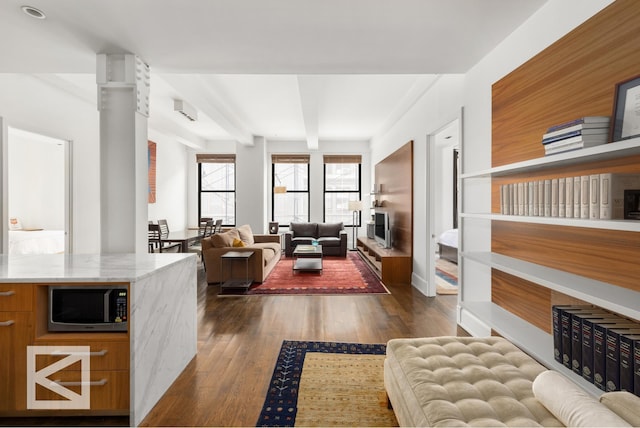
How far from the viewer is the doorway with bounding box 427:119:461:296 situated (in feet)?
15.1

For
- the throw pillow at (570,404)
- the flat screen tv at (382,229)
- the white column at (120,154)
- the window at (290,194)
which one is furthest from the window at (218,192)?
the throw pillow at (570,404)

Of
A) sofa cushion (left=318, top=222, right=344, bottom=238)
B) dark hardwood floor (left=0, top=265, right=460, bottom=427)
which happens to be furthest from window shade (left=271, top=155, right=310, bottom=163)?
dark hardwood floor (left=0, top=265, right=460, bottom=427)

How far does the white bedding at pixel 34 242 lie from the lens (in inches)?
213

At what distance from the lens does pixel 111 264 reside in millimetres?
2285

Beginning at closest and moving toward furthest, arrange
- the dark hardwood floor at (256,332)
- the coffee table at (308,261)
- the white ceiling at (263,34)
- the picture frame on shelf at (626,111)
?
the picture frame on shelf at (626,111) < the dark hardwood floor at (256,332) < the white ceiling at (263,34) < the coffee table at (308,261)

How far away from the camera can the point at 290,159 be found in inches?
367

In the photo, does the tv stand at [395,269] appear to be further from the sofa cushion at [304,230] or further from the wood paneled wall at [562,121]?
the sofa cushion at [304,230]

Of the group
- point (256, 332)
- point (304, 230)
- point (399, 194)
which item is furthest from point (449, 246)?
point (256, 332)

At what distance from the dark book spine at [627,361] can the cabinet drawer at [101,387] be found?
8.33ft

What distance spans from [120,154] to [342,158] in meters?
7.00

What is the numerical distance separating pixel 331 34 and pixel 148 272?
2.21 m

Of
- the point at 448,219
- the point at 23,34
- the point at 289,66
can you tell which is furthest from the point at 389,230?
the point at 23,34

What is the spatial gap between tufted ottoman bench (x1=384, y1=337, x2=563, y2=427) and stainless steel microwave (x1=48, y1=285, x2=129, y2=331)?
5.44 ft

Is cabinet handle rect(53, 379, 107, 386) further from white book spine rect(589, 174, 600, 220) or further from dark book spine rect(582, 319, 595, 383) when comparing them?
white book spine rect(589, 174, 600, 220)
